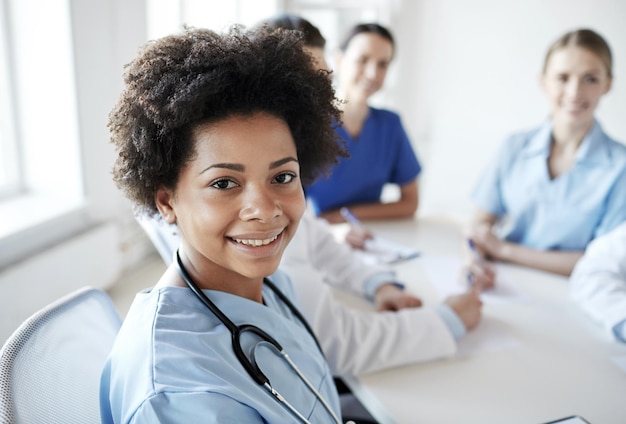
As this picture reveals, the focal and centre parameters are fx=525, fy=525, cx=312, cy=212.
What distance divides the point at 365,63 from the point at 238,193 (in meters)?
1.48

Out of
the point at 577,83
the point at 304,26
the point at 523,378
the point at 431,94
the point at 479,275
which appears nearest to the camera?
the point at 523,378

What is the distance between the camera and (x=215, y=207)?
29.0 inches


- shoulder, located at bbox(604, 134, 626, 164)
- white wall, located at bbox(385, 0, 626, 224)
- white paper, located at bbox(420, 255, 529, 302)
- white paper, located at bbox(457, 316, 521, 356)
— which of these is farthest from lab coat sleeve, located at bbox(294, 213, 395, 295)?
white wall, located at bbox(385, 0, 626, 224)

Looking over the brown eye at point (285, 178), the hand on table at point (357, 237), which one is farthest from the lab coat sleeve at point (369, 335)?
the hand on table at point (357, 237)

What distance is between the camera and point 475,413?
93cm

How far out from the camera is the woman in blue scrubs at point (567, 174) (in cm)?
162

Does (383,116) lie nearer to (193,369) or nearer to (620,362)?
(620,362)

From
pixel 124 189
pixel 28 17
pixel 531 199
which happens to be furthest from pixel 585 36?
pixel 28 17

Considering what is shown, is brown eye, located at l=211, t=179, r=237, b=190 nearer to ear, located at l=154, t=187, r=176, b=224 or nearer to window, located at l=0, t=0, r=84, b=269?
ear, located at l=154, t=187, r=176, b=224

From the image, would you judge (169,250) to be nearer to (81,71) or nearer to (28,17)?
(81,71)

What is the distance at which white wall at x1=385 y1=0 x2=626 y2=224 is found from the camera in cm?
256

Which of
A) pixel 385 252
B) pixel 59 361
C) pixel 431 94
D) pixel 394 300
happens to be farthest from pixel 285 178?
pixel 431 94

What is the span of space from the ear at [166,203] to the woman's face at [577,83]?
1.38 meters

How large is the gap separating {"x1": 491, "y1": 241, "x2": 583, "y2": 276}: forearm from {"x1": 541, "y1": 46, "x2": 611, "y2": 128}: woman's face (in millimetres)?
440
